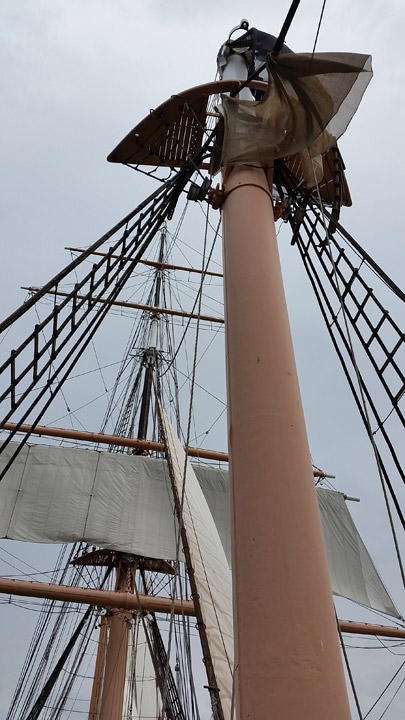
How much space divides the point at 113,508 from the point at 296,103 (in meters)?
11.2

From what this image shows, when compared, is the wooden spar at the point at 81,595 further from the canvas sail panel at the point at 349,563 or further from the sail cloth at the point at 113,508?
the canvas sail panel at the point at 349,563

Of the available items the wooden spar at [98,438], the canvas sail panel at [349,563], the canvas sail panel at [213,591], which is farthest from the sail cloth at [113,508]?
the canvas sail panel at [213,591]

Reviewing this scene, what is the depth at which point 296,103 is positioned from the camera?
2783mm

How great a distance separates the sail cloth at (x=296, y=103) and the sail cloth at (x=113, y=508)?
34.3 feet

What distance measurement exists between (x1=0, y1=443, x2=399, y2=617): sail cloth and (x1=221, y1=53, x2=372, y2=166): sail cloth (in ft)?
34.3

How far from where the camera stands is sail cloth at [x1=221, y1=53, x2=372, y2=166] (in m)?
2.74

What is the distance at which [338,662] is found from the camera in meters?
1.48

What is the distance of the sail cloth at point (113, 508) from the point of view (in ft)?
40.2

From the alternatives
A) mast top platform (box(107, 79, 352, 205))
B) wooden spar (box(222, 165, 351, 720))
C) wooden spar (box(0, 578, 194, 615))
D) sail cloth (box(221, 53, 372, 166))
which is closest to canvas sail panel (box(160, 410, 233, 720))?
wooden spar (box(222, 165, 351, 720))

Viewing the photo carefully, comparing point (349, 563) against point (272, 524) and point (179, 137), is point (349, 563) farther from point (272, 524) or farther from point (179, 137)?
point (272, 524)

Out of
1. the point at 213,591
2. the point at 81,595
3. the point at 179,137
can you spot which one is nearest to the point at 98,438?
the point at 81,595

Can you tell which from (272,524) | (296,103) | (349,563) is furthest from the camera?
(349,563)

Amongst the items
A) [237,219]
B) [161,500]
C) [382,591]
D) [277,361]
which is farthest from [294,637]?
[382,591]

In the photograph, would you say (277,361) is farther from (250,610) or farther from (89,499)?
(89,499)
